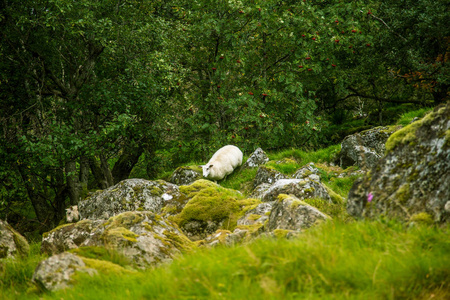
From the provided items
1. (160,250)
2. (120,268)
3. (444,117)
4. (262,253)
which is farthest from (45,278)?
(444,117)

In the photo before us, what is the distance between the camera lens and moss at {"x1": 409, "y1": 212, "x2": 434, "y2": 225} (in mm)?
4117

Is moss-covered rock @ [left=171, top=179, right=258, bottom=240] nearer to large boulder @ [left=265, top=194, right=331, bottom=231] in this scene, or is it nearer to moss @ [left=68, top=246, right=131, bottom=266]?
large boulder @ [left=265, top=194, right=331, bottom=231]

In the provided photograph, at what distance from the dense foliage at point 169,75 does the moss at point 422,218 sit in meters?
10.8

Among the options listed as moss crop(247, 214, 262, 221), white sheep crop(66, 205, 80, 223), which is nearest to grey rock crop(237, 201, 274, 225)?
moss crop(247, 214, 262, 221)

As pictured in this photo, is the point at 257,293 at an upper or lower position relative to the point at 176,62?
lower

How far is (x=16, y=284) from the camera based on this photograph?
5.28 m

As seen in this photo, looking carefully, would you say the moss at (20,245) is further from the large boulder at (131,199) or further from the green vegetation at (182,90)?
the large boulder at (131,199)

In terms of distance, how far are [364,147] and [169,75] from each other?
323 inches

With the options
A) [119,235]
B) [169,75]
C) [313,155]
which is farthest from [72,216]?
[313,155]

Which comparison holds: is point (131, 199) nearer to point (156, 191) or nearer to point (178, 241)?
point (156, 191)

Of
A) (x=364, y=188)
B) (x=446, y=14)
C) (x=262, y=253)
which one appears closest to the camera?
(x=262, y=253)

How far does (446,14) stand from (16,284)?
18435 millimetres

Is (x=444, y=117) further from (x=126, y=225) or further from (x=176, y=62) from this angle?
(x=176, y=62)

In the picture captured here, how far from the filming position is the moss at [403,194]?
445cm
